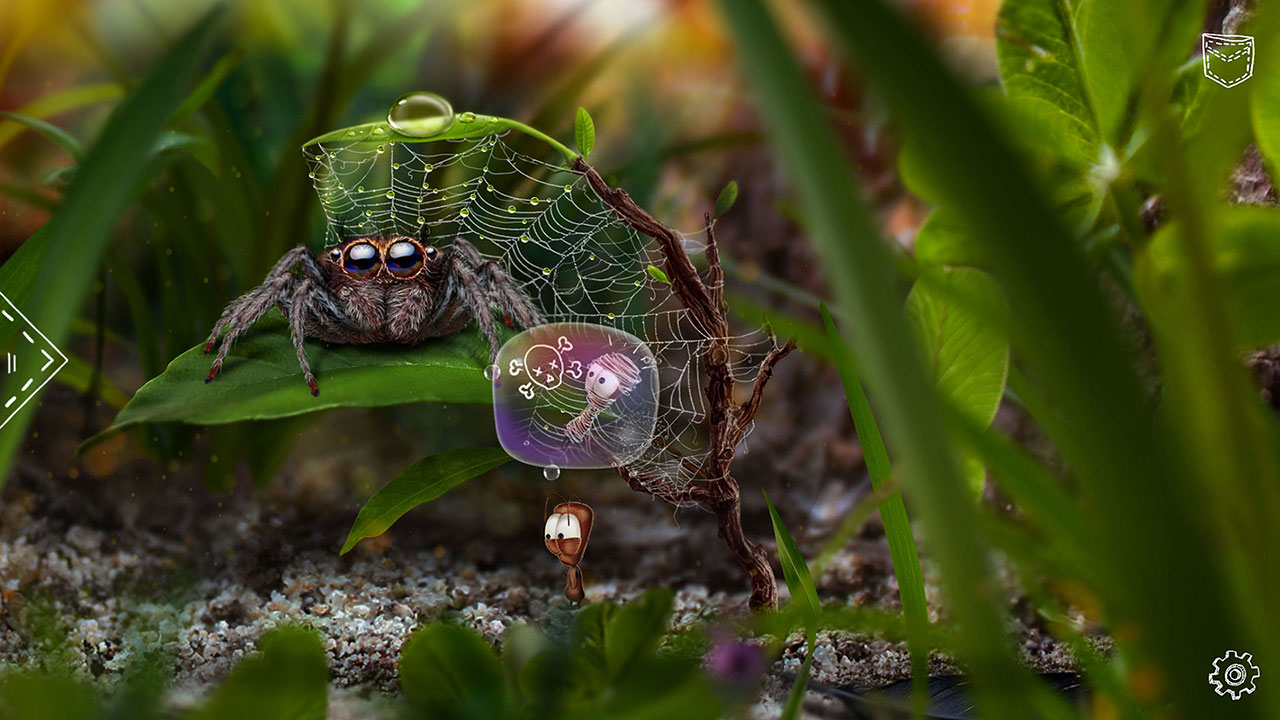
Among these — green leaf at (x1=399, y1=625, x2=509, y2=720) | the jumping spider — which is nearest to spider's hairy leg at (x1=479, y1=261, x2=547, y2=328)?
the jumping spider

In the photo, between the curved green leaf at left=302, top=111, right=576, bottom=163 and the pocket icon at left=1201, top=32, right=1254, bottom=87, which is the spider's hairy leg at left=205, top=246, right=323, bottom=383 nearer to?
the curved green leaf at left=302, top=111, right=576, bottom=163

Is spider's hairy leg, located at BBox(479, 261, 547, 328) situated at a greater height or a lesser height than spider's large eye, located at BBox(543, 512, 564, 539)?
greater

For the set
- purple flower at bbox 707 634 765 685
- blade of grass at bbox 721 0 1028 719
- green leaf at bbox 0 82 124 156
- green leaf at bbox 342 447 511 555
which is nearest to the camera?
blade of grass at bbox 721 0 1028 719

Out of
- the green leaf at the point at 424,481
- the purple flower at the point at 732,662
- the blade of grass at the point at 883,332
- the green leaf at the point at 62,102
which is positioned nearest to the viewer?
the blade of grass at the point at 883,332

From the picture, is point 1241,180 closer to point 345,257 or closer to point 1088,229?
point 1088,229

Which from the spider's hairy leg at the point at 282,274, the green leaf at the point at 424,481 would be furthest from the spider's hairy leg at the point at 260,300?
the green leaf at the point at 424,481

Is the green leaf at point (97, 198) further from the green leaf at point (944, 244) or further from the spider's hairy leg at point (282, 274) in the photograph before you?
the green leaf at point (944, 244)
